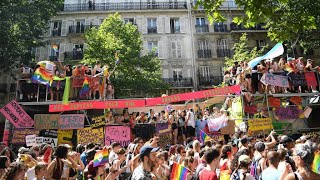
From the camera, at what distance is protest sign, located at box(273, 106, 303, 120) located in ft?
42.9

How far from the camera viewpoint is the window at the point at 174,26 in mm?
33844

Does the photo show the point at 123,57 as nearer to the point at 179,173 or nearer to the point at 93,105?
the point at 93,105

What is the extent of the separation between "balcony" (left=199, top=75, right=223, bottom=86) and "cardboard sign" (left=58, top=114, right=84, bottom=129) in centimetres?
2145

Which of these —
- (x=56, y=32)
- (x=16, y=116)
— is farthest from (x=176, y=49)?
(x=16, y=116)

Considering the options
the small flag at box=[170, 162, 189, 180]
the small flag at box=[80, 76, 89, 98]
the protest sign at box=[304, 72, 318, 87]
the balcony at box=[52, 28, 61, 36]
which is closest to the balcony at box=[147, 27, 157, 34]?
the balcony at box=[52, 28, 61, 36]

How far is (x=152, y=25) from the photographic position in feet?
111

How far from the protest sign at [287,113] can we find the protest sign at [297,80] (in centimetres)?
121

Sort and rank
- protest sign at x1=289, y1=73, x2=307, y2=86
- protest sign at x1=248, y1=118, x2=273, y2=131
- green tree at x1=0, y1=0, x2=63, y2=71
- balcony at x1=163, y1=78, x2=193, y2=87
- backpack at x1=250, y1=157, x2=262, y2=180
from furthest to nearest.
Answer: balcony at x1=163, y1=78, x2=193, y2=87 < green tree at x1=0, y1=0, x2=63, y2=71 < protest sign at x1=289, y1=73, x2=307, y2=86 < protest sign at x1=248, y1=118, x2=273, y2=131 < backpack at x1=250, y1=157, x2=262, y2=180

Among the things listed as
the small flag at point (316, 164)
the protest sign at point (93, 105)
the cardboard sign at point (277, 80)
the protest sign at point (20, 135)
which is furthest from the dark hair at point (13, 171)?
the cardboard sign at point (277, 80)

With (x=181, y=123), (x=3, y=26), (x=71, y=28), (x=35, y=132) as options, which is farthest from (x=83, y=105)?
(x=71, y=28)

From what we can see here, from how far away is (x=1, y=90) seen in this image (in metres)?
31.5

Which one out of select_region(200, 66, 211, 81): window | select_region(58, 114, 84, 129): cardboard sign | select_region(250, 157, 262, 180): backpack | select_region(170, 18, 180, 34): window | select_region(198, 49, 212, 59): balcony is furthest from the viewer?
select_region(170, 18, 180, 34): window

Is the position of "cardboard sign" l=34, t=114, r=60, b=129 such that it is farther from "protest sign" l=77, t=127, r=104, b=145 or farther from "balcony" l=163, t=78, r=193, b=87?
"balcony" l=163, t=78, r=193, b=87

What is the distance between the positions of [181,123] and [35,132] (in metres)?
6.06
